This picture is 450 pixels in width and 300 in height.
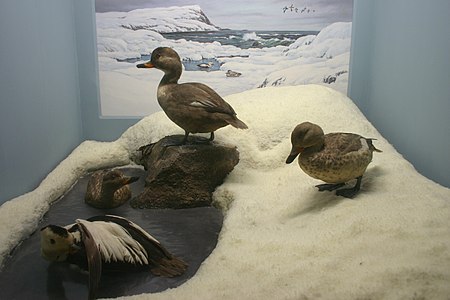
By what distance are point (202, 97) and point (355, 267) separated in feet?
3.76

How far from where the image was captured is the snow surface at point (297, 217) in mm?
1119

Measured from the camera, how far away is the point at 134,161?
103 inches

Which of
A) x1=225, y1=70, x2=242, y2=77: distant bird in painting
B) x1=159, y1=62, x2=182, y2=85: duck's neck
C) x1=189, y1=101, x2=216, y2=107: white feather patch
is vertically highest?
x1=159, y1=62, x2=182, y2=85: duck's neck

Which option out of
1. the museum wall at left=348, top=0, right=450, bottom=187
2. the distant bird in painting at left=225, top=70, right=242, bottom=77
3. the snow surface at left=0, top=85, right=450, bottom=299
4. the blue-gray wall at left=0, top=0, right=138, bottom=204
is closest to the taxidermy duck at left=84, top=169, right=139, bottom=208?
the snow surface at left=0, top=85, right=450, bottom=299

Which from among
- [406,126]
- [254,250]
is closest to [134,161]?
[254,250]

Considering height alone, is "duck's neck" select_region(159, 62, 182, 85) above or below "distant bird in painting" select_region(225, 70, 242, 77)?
above

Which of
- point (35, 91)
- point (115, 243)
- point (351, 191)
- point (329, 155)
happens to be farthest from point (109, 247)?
point (35, 91)

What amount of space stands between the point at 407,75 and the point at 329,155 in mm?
872

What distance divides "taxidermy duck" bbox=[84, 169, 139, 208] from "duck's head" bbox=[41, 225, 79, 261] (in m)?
0.56

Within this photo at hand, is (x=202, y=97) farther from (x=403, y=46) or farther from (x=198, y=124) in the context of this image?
(x=403, y=46)

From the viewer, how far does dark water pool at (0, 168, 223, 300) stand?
51.0 inches

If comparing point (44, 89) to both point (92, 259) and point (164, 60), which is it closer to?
point (164, 60)

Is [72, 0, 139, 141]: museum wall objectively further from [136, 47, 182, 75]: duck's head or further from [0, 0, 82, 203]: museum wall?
[136, 47, 182, 75]: duck's head

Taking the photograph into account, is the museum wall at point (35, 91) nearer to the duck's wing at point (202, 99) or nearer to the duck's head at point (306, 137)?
the duck's wing at point (202, 99)
